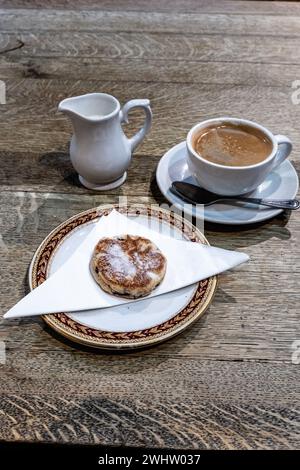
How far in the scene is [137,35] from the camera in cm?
159

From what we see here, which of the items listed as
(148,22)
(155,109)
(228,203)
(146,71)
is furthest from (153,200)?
(148,22)

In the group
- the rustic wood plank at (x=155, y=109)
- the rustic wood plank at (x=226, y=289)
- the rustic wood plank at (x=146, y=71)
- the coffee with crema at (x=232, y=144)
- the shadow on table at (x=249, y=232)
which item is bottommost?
the rustic wood plank at (x=226, y=289)

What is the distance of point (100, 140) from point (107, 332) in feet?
1.34

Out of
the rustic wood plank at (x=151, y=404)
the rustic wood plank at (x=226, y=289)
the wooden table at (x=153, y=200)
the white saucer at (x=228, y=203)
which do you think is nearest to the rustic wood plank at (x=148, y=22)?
the wooden table at (x=153, y=200)

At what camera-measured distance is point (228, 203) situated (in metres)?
1.00

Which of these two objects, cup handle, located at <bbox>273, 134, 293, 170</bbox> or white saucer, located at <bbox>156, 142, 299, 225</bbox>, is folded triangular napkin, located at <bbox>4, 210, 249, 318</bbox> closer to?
white saucer, located at <bbox>156, 142, 299, 225</bbox>

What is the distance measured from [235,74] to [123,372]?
3.25ft

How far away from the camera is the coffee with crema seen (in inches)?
39.1

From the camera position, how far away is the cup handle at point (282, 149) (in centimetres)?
99

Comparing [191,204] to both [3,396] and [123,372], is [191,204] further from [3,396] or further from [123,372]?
[3,396]

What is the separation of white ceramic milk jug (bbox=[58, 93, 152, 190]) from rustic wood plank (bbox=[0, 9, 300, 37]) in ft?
2.31

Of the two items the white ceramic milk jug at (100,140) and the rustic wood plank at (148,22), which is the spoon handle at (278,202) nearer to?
the white ceramic milk jug at (100,140)

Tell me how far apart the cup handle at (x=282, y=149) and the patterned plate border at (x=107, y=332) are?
244 millimetres

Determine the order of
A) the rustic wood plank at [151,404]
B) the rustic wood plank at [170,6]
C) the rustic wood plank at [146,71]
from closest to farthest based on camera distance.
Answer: the rustic wood plank at [151,404] < the rustic wood plank at [146,71] < the rustic wood plank at [170,6]
